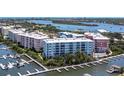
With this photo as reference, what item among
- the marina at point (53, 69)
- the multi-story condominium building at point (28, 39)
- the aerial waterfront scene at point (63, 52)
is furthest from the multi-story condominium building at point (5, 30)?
the marina at point (53, 69)

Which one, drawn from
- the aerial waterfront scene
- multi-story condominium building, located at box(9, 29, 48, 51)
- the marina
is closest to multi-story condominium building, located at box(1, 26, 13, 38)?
the aerial waterfront scene

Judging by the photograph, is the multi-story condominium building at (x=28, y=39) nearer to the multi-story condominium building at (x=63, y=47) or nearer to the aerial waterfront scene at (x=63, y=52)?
the aerial waterfront scene at (x=63, y=52)

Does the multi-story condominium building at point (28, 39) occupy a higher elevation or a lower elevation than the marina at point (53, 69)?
higher

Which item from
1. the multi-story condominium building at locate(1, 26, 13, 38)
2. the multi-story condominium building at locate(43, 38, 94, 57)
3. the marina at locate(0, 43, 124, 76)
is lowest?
the marina at locate(0, 43, 124, 76)

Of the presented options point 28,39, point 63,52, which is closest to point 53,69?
point 63,52

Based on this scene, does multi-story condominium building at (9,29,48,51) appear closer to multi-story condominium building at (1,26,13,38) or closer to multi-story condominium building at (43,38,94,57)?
multi-story condominium building at (1,26,13,38)
